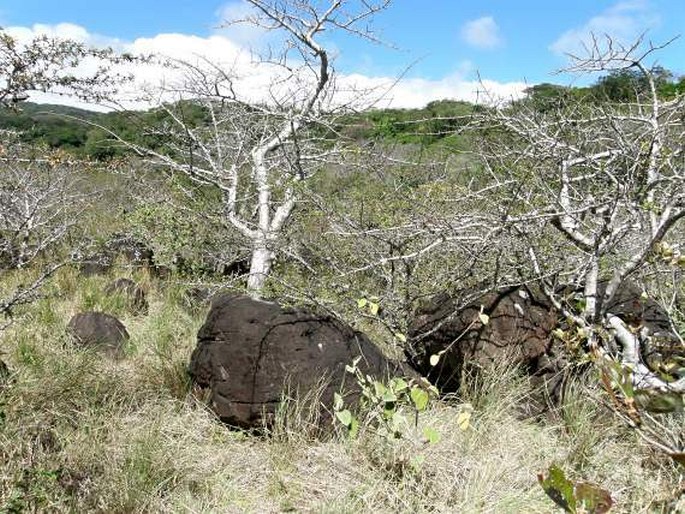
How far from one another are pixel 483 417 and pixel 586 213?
1662 millimetres

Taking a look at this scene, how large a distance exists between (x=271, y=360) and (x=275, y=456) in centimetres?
53

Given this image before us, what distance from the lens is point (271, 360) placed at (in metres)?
3.29

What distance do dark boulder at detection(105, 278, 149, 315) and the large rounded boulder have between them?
2877mm

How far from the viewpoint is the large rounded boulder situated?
3.26 m

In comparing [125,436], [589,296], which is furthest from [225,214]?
[589,296]

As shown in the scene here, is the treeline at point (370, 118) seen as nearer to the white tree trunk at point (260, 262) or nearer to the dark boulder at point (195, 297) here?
the white tree trunk at point (260, 262)

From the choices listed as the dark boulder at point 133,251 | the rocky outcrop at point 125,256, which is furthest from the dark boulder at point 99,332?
the dark boulder at point 133,251

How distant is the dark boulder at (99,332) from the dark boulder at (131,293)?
1221 mm

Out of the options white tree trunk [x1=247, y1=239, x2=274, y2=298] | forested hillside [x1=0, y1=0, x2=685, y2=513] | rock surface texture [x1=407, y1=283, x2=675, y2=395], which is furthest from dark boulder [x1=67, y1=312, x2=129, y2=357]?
rock surface texture [x1=407, y1=283, x2=675, y2=395]

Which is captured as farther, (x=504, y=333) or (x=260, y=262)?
(x=260, y=262)

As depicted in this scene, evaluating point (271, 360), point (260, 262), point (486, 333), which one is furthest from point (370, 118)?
point (271, 360)

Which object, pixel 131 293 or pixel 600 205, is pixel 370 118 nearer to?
pixel 131 293

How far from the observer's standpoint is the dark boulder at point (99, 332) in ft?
14.6

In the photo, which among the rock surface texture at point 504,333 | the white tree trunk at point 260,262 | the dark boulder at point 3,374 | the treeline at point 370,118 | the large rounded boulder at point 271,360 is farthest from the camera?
the white tree trunk at point 260,262
